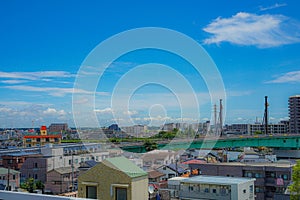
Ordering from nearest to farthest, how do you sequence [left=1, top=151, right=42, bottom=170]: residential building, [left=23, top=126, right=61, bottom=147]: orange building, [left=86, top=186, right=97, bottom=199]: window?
[left=86, top=186, right=97, bottom=199]: window, [left=1, top=151, right=42, bottom=170]: residential building, [left=23, top=126, right=61, bottom=147]: orange building

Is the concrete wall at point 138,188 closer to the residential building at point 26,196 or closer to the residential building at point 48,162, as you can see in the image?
the residential building at point 26,196

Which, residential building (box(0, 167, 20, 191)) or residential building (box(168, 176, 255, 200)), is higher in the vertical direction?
residential building (box(168, 176, 255, 200))

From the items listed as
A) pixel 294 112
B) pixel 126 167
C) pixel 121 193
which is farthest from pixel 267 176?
pixel 294 112

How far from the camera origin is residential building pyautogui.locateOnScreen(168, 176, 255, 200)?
11.8ft

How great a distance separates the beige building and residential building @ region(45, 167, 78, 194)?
3.78m

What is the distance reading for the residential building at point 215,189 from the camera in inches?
141

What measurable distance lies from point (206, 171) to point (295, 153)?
952cm

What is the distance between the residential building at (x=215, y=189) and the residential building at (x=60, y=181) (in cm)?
271

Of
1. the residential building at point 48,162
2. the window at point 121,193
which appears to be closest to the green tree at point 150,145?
the residential building at point 48,162

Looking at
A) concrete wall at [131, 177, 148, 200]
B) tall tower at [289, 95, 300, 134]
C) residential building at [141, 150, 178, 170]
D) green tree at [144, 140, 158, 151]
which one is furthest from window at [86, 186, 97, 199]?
tall tower at [289, 95, 300, 134]

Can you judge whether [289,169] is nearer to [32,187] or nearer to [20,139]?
[32,187]

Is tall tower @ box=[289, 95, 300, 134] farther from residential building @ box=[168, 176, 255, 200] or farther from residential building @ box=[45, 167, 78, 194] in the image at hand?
residential building @ box=[168, 176, 255, 200]

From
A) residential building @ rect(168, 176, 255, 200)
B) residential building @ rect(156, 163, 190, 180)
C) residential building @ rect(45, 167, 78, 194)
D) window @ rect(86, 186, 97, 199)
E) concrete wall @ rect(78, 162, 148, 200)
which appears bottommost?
residential building @ rect(45, 167, 78, 194)

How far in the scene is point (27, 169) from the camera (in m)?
7.55
